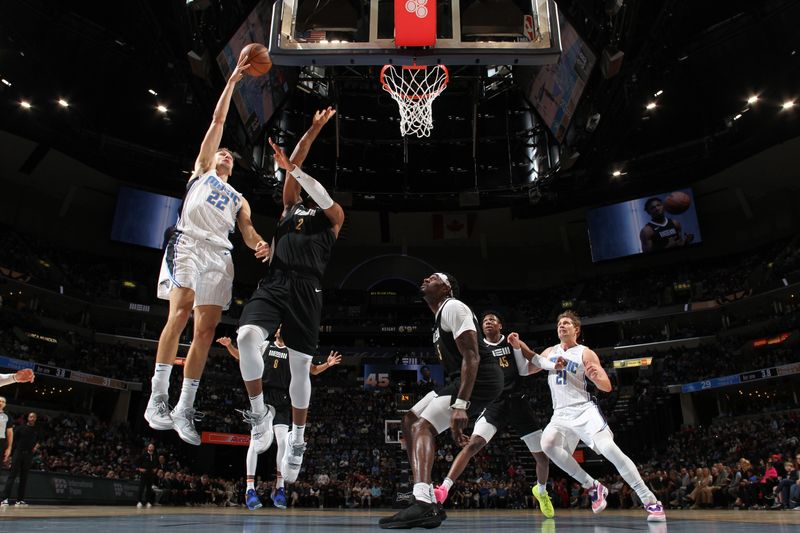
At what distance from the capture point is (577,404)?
6.71 m

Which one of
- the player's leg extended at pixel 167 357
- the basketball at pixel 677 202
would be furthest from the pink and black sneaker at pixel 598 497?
the basketball at pixel 677 202

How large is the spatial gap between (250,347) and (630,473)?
13.1 ft

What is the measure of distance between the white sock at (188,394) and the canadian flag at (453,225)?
2877 centimetres

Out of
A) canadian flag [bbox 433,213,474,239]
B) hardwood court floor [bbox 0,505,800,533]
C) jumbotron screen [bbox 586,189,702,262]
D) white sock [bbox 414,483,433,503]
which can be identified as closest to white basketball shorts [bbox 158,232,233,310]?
hardwood court floor [bbox 0,505,800,533]

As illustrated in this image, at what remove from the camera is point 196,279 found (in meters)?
4.54

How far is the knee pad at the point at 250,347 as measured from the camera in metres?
4.79

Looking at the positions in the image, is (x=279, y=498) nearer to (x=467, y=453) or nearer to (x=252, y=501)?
(x=252, y=501)

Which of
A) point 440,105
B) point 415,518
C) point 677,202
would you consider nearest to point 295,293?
point 415,518

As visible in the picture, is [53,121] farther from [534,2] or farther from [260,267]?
[534,2]

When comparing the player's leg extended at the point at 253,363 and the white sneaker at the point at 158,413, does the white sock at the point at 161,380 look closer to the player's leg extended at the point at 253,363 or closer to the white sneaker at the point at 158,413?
the white sneaker at the point at 158,413

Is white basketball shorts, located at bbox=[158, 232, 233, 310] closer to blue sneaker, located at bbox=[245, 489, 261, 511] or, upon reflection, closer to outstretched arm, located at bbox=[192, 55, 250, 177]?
outstretched arm, located at bbox=[192, 55, 250, 177]

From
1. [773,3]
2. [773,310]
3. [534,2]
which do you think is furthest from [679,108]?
[534,2]

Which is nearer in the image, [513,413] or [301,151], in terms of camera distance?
[301,151]

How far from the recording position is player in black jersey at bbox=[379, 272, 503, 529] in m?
4.19
